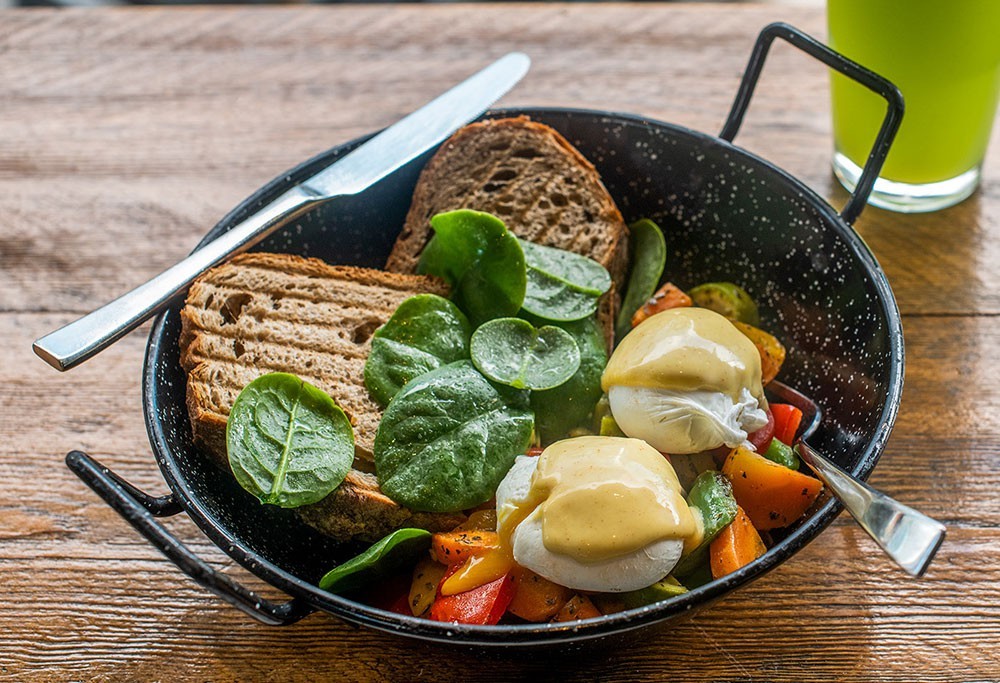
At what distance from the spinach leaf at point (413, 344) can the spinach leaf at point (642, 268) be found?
0.32m

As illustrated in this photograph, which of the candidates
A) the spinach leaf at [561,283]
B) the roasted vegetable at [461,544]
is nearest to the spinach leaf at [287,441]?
the roasted vegetable at [461,544]

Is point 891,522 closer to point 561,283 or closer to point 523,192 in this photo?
point 561,283

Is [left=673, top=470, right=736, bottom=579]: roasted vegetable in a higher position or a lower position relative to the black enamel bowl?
lower

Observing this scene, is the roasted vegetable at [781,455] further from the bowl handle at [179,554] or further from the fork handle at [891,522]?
the bowl handle at [179,554]

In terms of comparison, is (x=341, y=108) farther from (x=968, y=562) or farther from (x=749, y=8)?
(x=968, y=562)

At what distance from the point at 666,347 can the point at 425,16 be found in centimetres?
158

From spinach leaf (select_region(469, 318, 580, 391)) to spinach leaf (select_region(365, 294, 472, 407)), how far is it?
0.05 m

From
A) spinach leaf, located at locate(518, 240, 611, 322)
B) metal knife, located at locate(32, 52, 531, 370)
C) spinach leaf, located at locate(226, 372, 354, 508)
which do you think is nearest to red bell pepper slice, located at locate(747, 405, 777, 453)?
spinach leaf, located at locate(518, 240, 611, 322)

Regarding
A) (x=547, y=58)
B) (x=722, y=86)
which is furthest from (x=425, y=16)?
(x=722, y=86)

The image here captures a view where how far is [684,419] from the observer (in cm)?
137

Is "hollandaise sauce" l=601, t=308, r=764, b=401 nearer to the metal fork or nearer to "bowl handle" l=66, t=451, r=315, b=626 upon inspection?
the metal fork

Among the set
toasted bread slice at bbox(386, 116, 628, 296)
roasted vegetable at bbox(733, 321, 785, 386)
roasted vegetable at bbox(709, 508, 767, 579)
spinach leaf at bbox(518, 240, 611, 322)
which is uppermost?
toasted bread slice at bbox(386, 116, 628, 296)

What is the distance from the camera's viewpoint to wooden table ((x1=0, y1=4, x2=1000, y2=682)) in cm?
146

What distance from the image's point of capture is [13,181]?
2.29 metres
